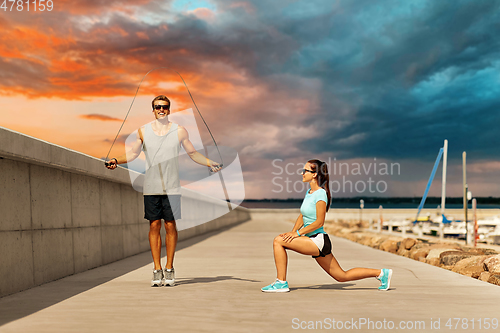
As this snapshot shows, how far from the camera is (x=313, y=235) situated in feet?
18.9

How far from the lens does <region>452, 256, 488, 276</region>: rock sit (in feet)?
26.7

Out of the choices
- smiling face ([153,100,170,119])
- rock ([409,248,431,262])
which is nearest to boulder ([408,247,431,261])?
rock ([409,248,431,262])

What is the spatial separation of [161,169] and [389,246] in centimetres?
924

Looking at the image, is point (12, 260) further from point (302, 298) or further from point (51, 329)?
point (302, 298)

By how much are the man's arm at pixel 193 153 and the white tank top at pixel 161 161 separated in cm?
8

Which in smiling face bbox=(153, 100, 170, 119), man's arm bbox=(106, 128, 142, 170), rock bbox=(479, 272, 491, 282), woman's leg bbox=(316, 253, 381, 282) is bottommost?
rock bbox=(479, 272, 491, 282)

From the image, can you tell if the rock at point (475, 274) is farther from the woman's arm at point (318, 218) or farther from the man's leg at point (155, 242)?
the man's leg at point (155, 242)

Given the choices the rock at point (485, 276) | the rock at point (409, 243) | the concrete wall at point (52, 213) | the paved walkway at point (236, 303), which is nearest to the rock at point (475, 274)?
the rock at point (485, 276)

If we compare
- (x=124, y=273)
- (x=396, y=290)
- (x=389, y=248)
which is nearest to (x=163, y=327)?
(x=396, y=290)

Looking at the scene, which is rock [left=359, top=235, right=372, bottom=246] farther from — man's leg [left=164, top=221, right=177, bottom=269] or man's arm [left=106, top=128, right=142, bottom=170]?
man's arm [left=106, top=128, right=142, bottom=170]

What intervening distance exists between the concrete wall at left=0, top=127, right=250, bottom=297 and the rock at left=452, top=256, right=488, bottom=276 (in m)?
6.23

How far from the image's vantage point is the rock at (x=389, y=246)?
1346 cm

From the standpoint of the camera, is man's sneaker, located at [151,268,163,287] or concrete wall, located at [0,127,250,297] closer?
concrete wall, located at [0,127,250,297]

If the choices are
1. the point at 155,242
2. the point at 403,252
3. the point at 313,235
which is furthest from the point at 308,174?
the point at 403,252
